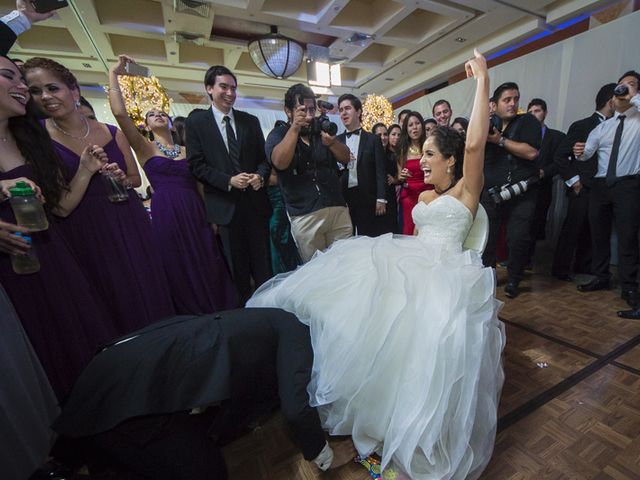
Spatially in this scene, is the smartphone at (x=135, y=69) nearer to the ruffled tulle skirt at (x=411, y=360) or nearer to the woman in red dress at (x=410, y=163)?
the ruffled tulle skirt at (x=411, y=360)

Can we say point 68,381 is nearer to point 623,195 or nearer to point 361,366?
point 361,366

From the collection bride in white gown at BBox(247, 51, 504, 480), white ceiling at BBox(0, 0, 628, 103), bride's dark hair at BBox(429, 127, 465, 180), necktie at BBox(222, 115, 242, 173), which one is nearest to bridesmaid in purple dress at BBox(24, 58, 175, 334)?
necktie at BBox(222, 115, 242, 173)

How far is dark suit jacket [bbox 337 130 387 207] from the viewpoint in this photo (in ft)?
8.54

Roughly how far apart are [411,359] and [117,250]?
4.76 feet

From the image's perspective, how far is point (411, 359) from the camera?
1.03 metres

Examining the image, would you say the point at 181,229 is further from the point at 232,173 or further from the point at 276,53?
the point at 276,53

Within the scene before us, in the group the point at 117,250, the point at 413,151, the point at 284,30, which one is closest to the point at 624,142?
the point at 413,151

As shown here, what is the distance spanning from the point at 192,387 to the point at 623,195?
3.05 m

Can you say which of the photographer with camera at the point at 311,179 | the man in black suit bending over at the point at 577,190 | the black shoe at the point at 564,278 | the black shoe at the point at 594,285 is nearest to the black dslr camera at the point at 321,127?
the photographer with camera at the point at 311,179

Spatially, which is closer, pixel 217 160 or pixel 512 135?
pixel 217 160

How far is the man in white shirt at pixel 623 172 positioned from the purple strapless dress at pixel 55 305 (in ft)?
11.2

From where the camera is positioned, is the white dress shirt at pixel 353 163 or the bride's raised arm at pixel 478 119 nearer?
the bride's raised arm at pixel 478 119

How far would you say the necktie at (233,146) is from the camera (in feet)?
6.16

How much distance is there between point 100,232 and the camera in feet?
4.80
